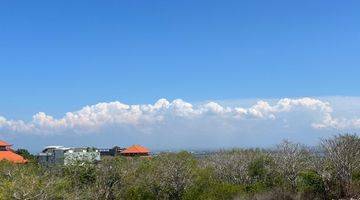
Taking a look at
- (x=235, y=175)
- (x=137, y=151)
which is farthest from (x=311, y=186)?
(x=137, y=151)

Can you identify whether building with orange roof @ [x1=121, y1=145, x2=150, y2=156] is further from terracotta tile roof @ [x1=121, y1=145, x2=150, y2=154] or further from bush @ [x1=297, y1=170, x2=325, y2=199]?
bush @ [x1=297, y1=170, x2=325, y2=199]

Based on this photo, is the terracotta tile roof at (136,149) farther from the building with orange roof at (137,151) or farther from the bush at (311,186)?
the bush at (311,186)

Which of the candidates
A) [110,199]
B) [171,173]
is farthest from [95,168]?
[171,173]

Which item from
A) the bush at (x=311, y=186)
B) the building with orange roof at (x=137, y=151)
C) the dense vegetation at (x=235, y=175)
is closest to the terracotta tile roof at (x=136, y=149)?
the building with orange roof at (x=137, y=151)

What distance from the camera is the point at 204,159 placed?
63656 millimetres

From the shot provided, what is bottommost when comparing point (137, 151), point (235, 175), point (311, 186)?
point (311, 186)

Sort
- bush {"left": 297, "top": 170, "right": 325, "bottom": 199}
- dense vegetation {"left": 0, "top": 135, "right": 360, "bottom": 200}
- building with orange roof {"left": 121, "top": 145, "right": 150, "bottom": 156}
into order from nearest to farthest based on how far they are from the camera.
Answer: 1. dense vegetation {"left": 0, "top": 135, "right": 360, "bottom": 200}
2. bush {"left": 297, "top": 170, "right": 325, "bottom": 199}
3. building with orange roof {"left": 121, "top": 145, "right": 150, "bottom": 156}

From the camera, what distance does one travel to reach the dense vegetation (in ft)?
145

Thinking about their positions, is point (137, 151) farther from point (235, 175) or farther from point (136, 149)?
point (235, 175)

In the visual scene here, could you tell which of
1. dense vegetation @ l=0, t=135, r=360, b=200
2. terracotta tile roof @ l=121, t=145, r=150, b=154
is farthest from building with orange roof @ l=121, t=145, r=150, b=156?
dense vegetation @ l=0, t=135, r=360, b=200

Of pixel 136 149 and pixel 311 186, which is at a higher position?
pixel 136 149

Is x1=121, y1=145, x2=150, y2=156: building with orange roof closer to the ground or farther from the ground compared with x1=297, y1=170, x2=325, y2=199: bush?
farther from the ground

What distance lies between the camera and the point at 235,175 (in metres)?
53.0

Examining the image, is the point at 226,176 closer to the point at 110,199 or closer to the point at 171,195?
the point at 171,195
